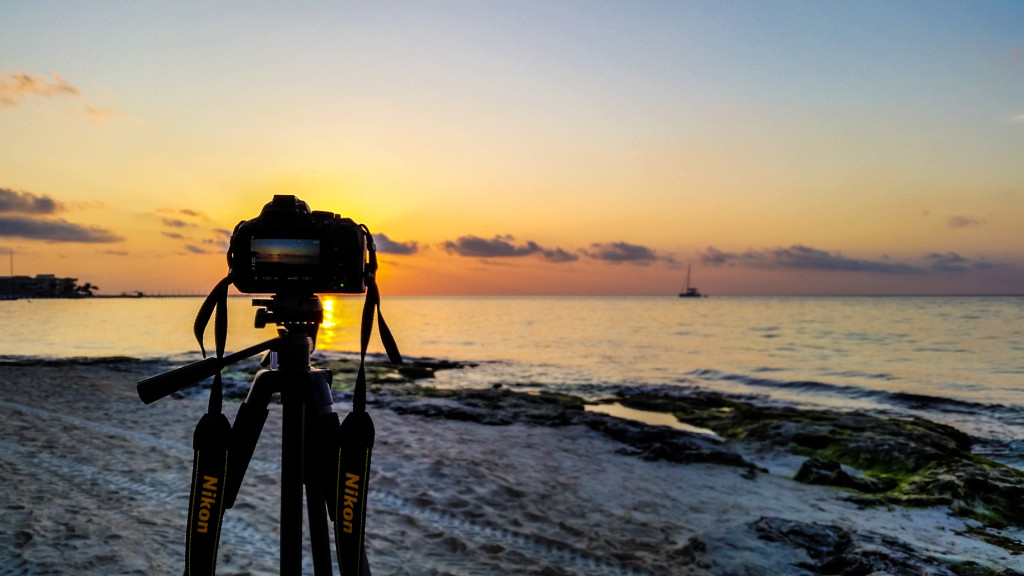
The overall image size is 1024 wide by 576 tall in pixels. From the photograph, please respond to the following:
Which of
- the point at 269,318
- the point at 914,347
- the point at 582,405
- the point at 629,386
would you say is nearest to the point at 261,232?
the point at 269,318

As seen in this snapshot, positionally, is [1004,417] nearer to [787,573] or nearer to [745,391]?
[745,391]

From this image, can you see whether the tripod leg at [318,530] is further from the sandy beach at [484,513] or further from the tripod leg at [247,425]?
the sandy beach at [484,513]

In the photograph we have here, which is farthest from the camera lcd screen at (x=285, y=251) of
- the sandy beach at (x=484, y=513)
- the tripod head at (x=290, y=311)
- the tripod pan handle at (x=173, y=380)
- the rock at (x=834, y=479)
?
the rock at (x=834, y=479)

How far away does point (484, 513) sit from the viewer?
5.29 metres

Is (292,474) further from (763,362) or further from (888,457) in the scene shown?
(763,362)

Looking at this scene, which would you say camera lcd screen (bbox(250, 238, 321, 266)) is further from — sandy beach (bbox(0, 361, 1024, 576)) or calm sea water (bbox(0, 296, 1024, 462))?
calm sea water (bbox(0, 296, 1024, 462))

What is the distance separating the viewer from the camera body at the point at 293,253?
191 cm

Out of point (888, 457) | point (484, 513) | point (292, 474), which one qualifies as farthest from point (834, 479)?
point (292, 474)

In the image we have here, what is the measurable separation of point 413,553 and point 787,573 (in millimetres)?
2737

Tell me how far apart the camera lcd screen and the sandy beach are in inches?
106

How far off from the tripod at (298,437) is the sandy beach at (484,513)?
6.94 ft

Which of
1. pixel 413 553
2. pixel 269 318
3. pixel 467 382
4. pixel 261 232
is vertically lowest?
pixel 467 382

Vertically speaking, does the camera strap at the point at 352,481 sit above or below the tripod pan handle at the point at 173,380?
below

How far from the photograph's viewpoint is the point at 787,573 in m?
4.39
